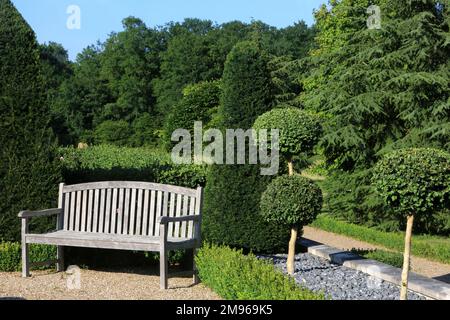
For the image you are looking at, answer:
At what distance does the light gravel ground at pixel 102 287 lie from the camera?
6145 mm

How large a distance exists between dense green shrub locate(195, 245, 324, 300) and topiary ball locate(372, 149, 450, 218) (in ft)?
3.83

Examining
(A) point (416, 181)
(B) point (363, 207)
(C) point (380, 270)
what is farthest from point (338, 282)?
(B) point (363, 207)

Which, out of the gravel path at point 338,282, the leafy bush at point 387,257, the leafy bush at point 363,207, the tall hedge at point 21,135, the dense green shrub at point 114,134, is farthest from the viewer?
the dense green shrub at point 114,134

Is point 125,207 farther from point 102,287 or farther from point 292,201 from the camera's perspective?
point 292,201

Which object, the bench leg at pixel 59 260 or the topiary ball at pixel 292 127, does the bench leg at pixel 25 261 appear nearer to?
the bench leg at pixel 59 260

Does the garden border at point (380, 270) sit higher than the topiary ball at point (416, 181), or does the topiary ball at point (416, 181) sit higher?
the topiary ball at point (416, 181)

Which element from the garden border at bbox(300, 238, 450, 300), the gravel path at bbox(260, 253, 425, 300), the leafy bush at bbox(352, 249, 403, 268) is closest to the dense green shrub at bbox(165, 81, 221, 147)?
the garden border at bbox(300, 238, 450, 300)

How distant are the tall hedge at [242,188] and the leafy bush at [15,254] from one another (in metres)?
1.96

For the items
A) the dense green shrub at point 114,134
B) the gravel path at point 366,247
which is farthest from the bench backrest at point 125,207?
the dense green shrub at point 114,134

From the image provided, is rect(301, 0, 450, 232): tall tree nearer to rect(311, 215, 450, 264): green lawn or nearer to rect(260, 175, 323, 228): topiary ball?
rect(311, 215, 450, 264): green lawn

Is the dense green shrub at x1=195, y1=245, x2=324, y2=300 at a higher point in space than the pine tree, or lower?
lower

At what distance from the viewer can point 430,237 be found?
13.2m

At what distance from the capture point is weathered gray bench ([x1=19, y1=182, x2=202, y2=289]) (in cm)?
681

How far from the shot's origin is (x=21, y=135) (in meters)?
7.57
